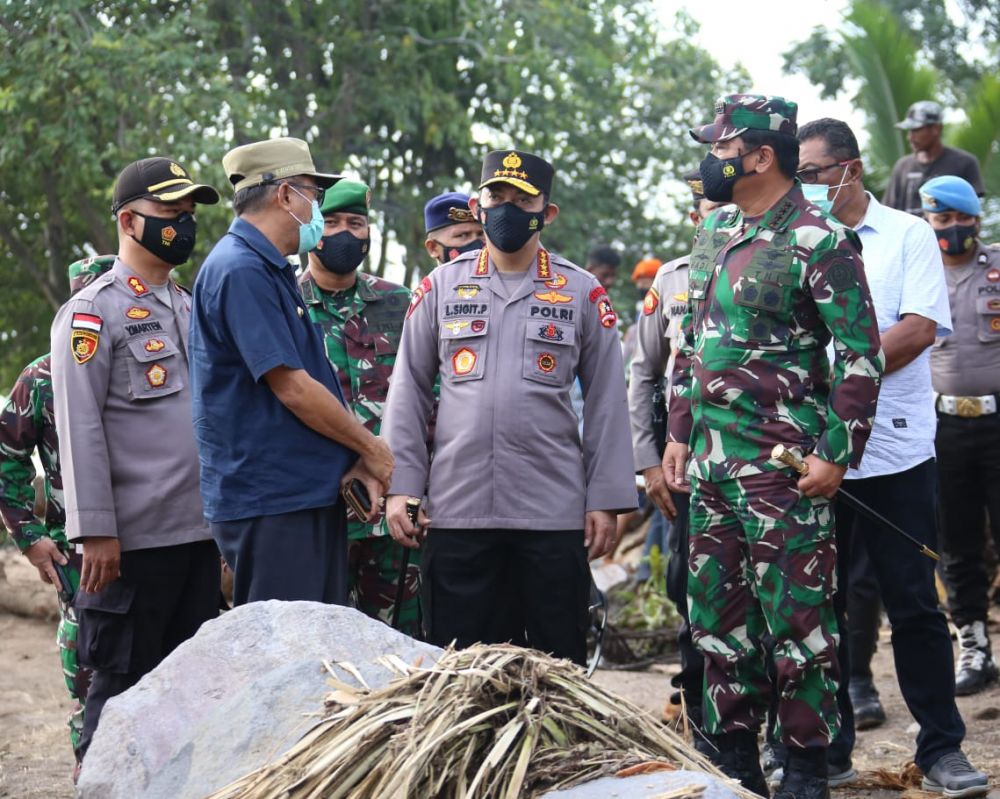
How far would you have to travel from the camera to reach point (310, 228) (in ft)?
15.0

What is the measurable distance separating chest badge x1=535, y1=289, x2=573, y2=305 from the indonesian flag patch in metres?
1.50

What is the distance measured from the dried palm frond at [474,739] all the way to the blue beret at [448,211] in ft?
9.89

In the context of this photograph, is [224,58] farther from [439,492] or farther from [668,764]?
[668,764]

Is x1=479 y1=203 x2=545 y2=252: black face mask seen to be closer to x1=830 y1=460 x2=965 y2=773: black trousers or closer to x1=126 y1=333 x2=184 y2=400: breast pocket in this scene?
x1=126 y1=333 x2=184 y2=400: breast pocket

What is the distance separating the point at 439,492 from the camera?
466cm

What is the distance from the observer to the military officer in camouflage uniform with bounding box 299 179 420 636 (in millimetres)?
5281

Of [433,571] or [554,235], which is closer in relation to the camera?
[433,571]

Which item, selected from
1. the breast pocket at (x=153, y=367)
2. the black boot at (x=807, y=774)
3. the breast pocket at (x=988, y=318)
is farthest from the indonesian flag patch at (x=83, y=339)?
→ the breast pocket at (x=988, y=318)

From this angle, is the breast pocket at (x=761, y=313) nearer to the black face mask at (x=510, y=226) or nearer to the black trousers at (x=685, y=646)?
the black face mask at (x=510, y=226)

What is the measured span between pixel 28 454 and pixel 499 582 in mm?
1977

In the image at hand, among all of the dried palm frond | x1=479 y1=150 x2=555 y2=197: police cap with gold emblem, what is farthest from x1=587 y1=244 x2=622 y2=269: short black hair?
the dried palm frond

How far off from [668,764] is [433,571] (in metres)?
1.91

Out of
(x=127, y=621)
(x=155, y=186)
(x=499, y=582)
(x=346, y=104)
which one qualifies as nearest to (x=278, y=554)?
(x=127, y=621)

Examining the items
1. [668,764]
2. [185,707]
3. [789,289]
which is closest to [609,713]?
[668,764]
